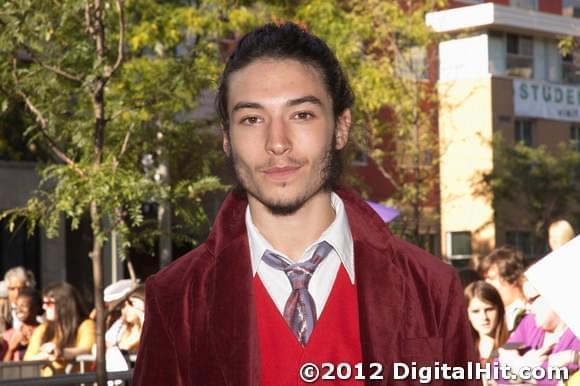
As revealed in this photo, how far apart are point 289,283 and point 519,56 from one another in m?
41.6

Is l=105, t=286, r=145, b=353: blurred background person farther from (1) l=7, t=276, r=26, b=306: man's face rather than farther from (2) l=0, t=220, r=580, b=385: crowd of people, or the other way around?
(1) l=7, t=276, r=26, b=306: man's face

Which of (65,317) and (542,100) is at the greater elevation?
(542,100)

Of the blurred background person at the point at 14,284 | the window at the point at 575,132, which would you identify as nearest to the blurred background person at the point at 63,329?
the blurred background person at the point at 14,284

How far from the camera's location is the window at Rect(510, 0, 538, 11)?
1742 inches

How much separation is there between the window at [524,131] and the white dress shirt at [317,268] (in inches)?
1583

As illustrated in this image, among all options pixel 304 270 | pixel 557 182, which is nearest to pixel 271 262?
pixel 304 270

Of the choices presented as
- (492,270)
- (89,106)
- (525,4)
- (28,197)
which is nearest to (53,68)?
(89,106)

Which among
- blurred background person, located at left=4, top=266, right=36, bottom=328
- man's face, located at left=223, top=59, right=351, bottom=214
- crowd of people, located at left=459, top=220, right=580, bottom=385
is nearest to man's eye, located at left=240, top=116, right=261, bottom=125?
man's face, located at left=223, top=59, right=351, bottom=214

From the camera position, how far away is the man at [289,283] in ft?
9.90

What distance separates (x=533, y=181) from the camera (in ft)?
118

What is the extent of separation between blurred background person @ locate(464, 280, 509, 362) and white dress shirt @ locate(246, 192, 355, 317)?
5112mm

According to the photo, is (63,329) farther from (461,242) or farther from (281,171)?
(461,242)

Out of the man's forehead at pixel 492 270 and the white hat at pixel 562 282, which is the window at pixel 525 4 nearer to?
the man's forehead at pixel 492 270

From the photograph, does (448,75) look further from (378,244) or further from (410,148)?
(378,244)
